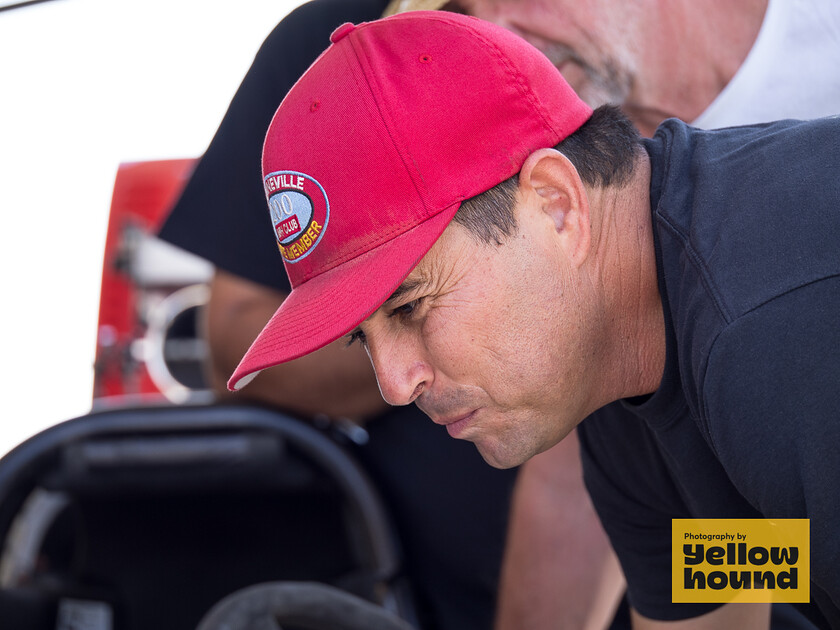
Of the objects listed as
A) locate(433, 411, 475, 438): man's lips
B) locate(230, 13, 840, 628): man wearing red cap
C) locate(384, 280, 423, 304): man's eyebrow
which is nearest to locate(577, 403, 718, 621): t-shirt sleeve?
locate(230, 13, 840, 628): man wearing red cap

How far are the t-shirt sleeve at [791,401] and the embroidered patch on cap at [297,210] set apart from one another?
1.36 ft

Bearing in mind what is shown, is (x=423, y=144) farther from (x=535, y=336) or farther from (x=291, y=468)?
(x=291, y=468)

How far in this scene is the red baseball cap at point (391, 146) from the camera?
0.90m

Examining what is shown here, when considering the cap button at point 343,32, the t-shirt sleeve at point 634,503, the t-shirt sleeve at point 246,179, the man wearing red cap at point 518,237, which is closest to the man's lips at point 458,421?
the man wearing red cap at point 518,237

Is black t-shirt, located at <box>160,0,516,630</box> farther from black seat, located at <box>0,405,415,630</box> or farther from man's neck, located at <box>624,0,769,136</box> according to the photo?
man's neck, located at <box>624,0,769,136</box>

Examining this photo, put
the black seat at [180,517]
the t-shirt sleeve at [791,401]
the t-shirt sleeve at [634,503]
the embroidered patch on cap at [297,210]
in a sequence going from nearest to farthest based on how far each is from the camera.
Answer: the t-shirt sleeve at [791,401] → the embroidered patch on cap at [297,210] → the t-shirt sleeve at [634,503] → the black seat at [180,517]

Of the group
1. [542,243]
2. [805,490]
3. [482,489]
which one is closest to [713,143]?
[542,243]

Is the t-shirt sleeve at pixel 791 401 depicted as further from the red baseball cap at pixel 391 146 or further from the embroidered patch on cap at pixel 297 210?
the embroidered patch on cap at pixel 297 210

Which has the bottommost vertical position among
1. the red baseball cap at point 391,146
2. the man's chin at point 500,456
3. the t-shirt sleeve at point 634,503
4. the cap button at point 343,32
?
the t-shirt sleeve at point 634,503

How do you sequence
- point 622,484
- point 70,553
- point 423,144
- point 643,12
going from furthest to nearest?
point 70,553 → point 643,12 → point 622,484 → point 423,144

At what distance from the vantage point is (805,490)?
28.9 inches

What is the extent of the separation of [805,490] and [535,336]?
12.1 inches

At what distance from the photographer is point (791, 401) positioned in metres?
0.73

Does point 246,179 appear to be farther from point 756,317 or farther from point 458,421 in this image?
point 756,317
